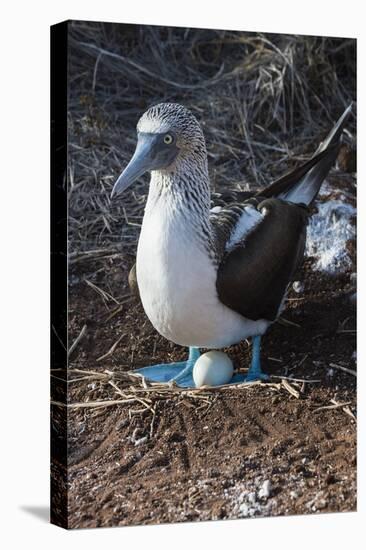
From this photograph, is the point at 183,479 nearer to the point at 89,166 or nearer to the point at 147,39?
the point at 89,166

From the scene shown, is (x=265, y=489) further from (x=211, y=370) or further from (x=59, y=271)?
(x=59, y=271)

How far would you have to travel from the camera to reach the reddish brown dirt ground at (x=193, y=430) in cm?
515

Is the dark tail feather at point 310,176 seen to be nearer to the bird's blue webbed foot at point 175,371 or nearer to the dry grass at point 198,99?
the dry grass at point 198,99

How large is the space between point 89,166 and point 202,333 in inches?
35.8

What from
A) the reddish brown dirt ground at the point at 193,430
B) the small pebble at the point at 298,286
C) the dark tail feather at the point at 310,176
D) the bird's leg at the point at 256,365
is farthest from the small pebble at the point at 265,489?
the dark tail feather at the point at 310,176

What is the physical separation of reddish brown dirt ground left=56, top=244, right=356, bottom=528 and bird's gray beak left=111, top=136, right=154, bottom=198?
47cm

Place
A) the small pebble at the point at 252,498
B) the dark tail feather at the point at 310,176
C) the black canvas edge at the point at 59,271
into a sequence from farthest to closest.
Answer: the dark tail feather at the point at 310,176, the small pebble at the point at 252,498, the black canvas edge at the point at 59,271

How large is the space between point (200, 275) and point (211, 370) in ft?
1.53

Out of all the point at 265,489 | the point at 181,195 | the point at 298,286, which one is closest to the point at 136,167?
the point at 181,195

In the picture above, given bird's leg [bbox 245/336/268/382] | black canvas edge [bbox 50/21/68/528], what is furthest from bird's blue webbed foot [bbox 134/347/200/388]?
black canvas edge [bbox 50/21/68/528]

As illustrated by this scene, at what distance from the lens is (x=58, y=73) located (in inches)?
200

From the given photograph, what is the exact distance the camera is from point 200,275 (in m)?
5.27

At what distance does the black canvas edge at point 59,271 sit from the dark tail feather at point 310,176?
1.14 metres

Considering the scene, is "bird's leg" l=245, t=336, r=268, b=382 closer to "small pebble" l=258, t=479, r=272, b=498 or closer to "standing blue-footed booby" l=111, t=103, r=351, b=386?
"standing blue-footed booby" l=111, t=103, r=351, b=386
